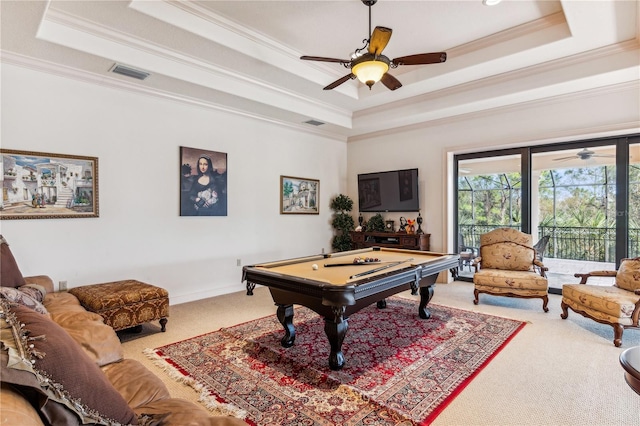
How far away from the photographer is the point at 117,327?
325 cm

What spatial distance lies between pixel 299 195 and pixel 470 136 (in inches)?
124

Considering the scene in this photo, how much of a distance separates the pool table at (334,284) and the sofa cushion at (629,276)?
6.12 feet

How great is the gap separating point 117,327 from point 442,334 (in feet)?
10.7

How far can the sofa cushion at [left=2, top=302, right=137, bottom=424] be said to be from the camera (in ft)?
3.04

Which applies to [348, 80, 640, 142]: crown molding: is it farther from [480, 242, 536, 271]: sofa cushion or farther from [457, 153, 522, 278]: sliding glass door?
[480, 242, 536, 271]: sofa cushion

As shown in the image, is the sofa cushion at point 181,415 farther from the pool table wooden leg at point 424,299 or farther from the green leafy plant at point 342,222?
the green leafy plant at point 342,222

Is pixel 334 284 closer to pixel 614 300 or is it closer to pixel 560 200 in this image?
pixel 614 300

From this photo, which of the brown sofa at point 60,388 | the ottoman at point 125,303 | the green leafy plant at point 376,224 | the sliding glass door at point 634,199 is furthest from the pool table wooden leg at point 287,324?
the sliding glass door at point 634,199

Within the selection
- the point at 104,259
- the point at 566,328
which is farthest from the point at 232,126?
the point at 566,328

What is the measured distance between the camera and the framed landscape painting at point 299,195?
616 centimetres

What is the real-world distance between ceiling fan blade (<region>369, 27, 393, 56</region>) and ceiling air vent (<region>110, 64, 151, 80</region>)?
2.64 m

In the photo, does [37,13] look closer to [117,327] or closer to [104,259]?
[104,259]

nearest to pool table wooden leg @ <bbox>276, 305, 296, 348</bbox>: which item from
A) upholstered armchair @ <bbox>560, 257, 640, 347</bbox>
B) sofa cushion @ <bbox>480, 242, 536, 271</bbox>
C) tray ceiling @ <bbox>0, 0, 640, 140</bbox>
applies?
tray ceiling @ <bbox>0, 0, 640, 140</bbox>

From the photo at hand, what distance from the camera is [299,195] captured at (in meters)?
6.42
